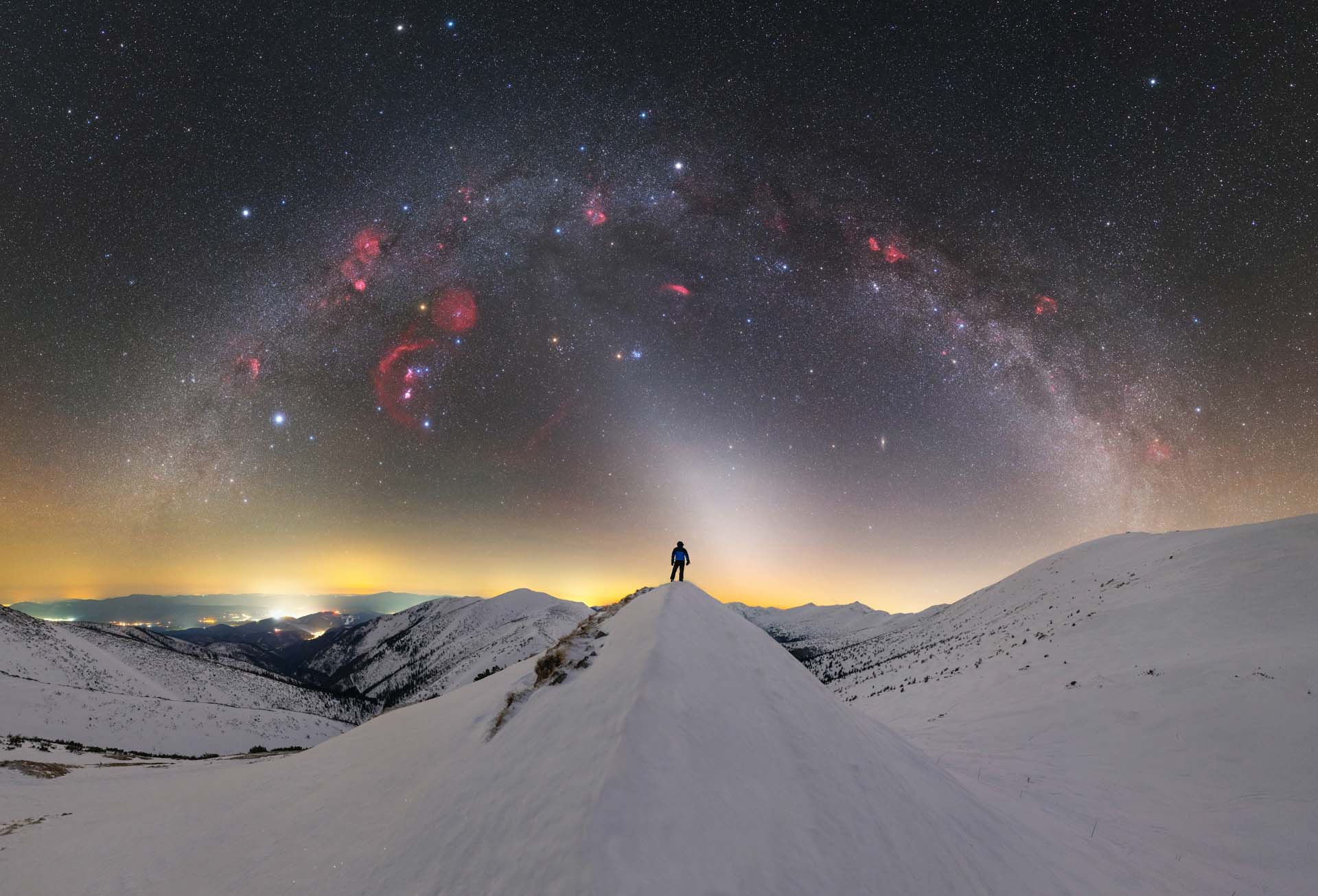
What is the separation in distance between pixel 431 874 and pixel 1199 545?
46.3 m

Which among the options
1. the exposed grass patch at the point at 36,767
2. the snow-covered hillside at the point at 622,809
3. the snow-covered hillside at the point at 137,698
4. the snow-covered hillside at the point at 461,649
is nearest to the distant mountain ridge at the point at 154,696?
the snow-covered hillside at the point at 137,698

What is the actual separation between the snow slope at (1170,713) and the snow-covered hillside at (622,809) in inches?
106

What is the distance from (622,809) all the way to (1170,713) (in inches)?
748

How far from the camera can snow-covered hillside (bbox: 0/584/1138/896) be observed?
14.6 feet

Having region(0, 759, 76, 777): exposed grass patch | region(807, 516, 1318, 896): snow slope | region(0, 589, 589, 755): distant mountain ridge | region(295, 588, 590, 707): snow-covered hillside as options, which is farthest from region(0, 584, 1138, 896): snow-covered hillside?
region(295, 588, 590, 707): snow-covered hillside

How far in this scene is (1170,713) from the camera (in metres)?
14.2

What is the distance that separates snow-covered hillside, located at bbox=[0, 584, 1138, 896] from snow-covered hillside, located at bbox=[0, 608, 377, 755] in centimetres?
4269

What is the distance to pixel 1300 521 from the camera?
27750 millimetres

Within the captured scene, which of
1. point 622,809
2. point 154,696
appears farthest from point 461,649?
point 622,809

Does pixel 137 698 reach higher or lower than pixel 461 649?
higher

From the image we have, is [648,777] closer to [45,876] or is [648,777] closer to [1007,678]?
[45,876]

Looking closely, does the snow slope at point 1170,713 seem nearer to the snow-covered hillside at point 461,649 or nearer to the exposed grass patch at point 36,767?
the exposed grass patch at point 36,767

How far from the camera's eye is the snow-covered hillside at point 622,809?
175 inches

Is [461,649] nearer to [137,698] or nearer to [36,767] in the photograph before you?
[137,698]
